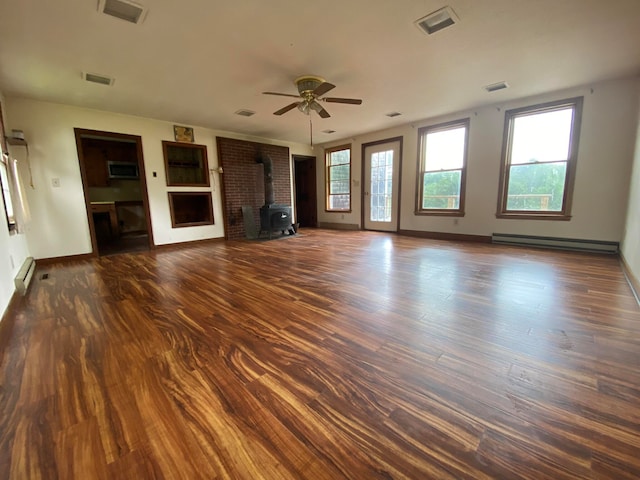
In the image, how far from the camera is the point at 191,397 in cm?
123

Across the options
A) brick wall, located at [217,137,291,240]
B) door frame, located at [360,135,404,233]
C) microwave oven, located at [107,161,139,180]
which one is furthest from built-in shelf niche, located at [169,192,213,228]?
door frame, located at [360,135,404,233]

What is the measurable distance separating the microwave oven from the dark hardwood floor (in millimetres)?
4895

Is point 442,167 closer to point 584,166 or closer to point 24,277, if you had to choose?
point 584,166

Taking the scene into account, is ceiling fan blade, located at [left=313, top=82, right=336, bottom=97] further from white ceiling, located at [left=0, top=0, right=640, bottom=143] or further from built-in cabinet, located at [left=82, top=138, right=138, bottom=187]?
built-in cabinet, located at [left=82, top=138, right=138, bottom=187]

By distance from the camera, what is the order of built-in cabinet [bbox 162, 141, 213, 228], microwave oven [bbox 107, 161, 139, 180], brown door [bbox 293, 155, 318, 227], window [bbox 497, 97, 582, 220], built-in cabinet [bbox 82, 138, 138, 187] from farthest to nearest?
brown door [bbox 293, 155, 318, 227] → microwave oven [bbox 107, 161, 139, 180] → built-in cabinet [bbox 82, 138, 138, 187] → built-in cabinet [bbox 162, 141, 213, 228] → window [bbox 497, 97, 582, 220]

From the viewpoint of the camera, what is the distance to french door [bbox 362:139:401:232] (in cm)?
639

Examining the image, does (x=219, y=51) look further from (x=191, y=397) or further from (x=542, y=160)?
(x=542, y=160)

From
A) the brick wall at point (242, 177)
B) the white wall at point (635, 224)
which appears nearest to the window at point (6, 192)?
the brick wall at point (242, 177)

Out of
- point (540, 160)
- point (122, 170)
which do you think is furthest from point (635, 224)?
point (122, 170)

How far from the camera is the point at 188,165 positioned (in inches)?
235

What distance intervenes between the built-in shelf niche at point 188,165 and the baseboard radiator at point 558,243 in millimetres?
6252

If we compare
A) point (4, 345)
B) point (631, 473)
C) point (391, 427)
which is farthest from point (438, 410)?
point (4, 345)

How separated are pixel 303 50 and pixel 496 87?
308 cm

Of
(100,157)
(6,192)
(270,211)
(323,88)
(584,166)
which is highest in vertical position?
(323,88)
